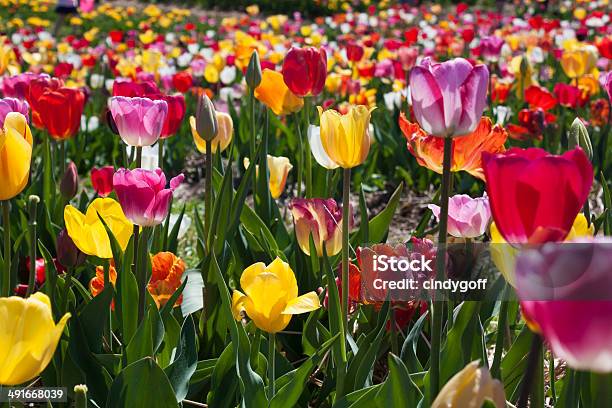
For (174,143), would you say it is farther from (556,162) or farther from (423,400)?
(556,162)

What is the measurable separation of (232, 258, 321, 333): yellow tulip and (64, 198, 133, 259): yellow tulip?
403 mm

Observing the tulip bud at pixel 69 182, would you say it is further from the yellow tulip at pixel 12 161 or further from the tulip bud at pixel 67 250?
the yellow tulip at pixel 12 161

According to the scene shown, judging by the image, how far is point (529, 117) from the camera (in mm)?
3354

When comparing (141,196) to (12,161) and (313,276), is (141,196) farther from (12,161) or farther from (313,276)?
(313,276)

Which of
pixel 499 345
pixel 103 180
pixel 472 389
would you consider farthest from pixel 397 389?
pixel 103 180

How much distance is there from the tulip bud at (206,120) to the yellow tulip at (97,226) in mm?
282

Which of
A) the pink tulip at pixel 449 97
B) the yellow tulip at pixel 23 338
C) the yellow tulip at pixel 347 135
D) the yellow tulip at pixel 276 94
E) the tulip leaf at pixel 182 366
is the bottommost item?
the tulip leaf at pixel 182 366

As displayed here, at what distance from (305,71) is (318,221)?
59 centimetres

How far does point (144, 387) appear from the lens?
49.1 inches

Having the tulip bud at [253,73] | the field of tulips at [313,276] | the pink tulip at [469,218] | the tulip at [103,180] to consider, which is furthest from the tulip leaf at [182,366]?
the tulip bud at [253,73]

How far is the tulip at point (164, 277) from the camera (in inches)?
65.0

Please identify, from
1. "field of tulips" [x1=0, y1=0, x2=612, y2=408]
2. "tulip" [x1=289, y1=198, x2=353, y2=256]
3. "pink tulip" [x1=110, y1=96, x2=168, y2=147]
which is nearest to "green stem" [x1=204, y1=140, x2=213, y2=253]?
"field of tulips" [x1=0, y1=0, x2=612, y2=408]

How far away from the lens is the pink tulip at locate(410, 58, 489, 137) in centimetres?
107

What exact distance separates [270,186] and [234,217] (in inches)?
17.1
